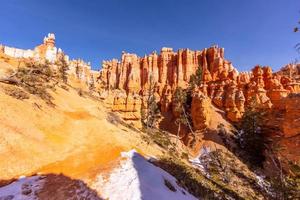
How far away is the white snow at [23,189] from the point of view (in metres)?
9.95

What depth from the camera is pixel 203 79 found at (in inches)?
2633

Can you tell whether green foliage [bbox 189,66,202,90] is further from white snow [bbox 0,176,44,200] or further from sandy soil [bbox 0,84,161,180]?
white snow [bbox 0,176,44,200]

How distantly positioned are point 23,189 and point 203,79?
203ft

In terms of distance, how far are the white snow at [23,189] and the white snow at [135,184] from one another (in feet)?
9.66

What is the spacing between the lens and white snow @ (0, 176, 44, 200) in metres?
9.95

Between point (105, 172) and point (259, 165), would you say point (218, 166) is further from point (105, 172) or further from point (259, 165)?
point (105, 172)

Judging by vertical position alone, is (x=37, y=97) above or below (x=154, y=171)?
above

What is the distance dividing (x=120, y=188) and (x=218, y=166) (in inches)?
986

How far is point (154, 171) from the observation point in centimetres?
1449

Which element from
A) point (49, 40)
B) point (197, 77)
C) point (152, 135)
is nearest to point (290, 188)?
point (152, 135)

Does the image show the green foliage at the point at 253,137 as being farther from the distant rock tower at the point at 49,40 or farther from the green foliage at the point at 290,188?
the distant rock tower at the point at 49,40

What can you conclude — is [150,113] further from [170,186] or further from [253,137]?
[170,186]

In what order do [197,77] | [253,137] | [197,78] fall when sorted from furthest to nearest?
[197,77]
[197,78]
[253,137]

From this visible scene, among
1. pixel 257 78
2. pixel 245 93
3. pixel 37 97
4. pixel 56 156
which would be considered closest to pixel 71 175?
pixel 56 156
